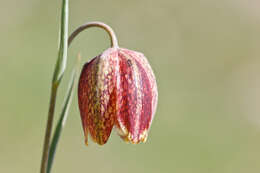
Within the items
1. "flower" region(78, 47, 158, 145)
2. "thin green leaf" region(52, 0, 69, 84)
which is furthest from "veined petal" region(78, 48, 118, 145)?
"thin green leaf" region(52, 0, 69, 84)

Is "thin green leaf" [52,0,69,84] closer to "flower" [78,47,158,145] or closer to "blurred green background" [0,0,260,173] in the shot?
"flower" [78,47,158,145]

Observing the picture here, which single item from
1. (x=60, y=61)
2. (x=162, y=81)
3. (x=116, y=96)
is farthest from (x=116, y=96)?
(x=162, y=81)

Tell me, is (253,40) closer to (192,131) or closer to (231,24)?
(231,24)

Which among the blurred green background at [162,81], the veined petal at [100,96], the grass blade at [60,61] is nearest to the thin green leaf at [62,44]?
the grass blade at [60,61]

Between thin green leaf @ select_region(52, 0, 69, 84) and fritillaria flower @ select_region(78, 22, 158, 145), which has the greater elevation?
thin green leaf @ select_region(52, 0, 69, 84)

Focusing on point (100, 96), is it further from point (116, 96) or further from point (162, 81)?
point (162, 81)

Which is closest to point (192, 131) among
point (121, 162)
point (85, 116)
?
point (121, 162)
